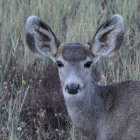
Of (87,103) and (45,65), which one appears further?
(45,65)

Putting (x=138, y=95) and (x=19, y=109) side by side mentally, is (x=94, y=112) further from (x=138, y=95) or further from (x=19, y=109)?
(x=19, y=109)

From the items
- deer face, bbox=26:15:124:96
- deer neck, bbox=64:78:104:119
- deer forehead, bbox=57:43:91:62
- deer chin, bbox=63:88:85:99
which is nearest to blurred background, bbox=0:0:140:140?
deer neck, bbox=64:78:104:119

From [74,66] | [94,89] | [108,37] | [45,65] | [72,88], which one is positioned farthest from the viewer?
[45,65]

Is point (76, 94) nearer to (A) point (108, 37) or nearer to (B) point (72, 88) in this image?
(B) point (72, 88)

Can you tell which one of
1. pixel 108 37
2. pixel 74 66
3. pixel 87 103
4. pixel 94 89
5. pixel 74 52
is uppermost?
pixel 108 37

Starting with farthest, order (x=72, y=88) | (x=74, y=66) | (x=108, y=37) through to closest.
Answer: (x=108, y=37), (x=74, y=66), (x=72, y=88)

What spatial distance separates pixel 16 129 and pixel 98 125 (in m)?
1.36

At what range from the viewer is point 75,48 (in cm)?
495

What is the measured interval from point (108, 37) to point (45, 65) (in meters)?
2.04

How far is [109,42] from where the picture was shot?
17.1 ft

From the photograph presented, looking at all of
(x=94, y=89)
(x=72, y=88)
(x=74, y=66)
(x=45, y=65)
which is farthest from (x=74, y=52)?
(x=45, y=65)

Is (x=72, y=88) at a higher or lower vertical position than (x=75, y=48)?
lower

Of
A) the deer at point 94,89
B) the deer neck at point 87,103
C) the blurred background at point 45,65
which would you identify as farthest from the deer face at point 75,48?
the blurred background at point 45,65

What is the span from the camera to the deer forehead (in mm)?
4844
